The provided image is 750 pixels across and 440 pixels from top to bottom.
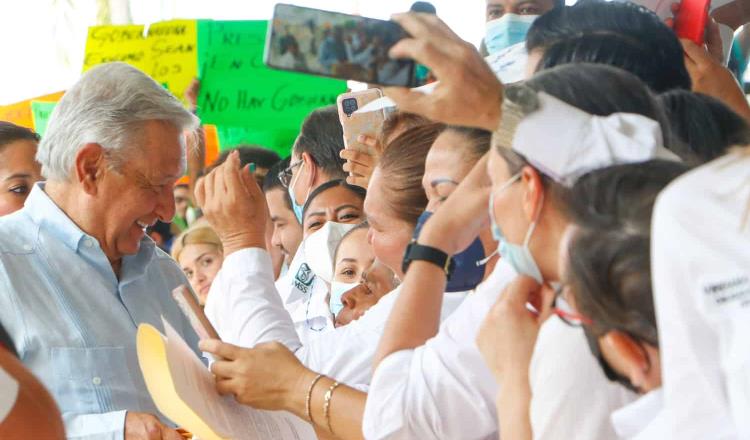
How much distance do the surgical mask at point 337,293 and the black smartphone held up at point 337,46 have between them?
1.54 meters

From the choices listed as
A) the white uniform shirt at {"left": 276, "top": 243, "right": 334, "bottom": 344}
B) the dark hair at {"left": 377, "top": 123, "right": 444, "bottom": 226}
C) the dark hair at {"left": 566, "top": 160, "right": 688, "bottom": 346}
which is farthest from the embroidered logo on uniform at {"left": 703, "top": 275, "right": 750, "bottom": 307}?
the white uniform shirt at {"left": 276, "top": 243, "right": 334, "bottom": 344}

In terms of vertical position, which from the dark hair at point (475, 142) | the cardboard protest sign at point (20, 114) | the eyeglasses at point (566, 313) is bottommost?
the cardboard protest sign at point (20, 114)

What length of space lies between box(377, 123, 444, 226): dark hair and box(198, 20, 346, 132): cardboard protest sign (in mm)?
1342

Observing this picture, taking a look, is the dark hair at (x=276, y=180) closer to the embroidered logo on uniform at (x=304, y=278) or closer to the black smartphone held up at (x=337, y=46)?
the embroidered logo on uniform at (x=304, y=278)

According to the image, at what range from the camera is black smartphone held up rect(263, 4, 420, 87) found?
1467 mm

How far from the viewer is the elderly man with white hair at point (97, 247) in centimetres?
246

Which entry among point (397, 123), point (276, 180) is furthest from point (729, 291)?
point (276, 180)

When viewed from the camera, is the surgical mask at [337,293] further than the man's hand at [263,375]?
Yes

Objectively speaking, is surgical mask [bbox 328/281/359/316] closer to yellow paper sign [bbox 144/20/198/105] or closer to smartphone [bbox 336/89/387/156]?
smartphone [bbox 336/89/387/156]

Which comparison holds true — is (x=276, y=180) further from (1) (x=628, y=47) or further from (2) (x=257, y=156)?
(1) (x=628, y=47)

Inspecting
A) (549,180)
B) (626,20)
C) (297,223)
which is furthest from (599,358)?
(297,223)

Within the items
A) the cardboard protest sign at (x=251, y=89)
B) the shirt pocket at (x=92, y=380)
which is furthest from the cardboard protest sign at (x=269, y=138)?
the shirt pocket at (x=92, y=380)

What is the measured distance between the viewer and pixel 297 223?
4070 mm

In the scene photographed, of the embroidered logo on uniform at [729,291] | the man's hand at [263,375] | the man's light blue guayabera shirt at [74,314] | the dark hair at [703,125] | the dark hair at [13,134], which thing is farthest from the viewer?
the dark hair at [13,134]
